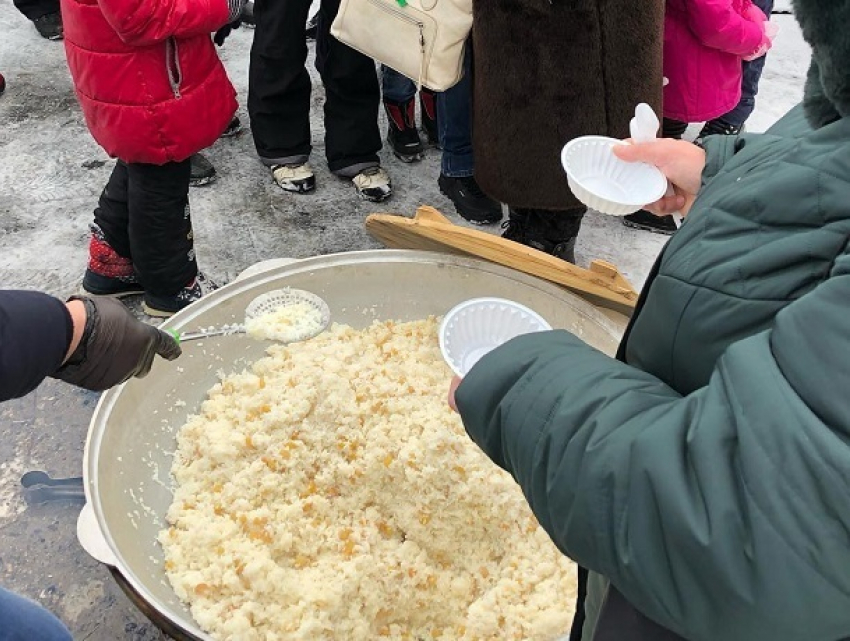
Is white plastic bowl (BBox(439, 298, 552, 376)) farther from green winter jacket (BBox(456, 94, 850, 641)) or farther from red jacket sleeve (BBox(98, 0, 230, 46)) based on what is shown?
red jacket sleeve (BBox(98, 0, 230, 46))

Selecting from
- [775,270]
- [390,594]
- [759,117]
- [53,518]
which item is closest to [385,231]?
[390,594]

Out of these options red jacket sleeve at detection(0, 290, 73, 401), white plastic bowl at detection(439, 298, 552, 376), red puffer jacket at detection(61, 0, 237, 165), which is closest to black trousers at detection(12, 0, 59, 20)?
red puffer jacket at detection(61, 0, 237, 165)

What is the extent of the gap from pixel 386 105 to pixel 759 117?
1.93 m

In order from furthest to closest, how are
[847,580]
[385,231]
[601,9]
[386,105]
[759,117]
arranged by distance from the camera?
1. [759,117]
2. [386,105]
3. [385,231]
4. [601,9]
5. [847,580]

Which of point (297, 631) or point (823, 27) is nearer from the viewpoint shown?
point (823, 27)

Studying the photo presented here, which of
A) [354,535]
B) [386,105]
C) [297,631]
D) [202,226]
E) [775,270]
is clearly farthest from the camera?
[386,105]

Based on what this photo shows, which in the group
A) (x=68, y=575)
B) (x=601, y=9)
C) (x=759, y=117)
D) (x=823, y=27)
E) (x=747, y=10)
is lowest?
(x=68, y=575)

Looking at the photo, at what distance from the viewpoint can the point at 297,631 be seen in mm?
1384

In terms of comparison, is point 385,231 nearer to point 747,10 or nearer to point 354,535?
point 354,535

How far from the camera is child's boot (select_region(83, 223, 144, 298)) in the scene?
7.80 ft

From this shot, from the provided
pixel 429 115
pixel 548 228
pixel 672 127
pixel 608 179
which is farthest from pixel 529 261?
pixel 429 115

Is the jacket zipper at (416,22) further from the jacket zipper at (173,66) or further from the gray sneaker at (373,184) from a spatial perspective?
the gray sneaker at (373,184)

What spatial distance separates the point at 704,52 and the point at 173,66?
1.80 meters

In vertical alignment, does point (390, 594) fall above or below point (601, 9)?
below
